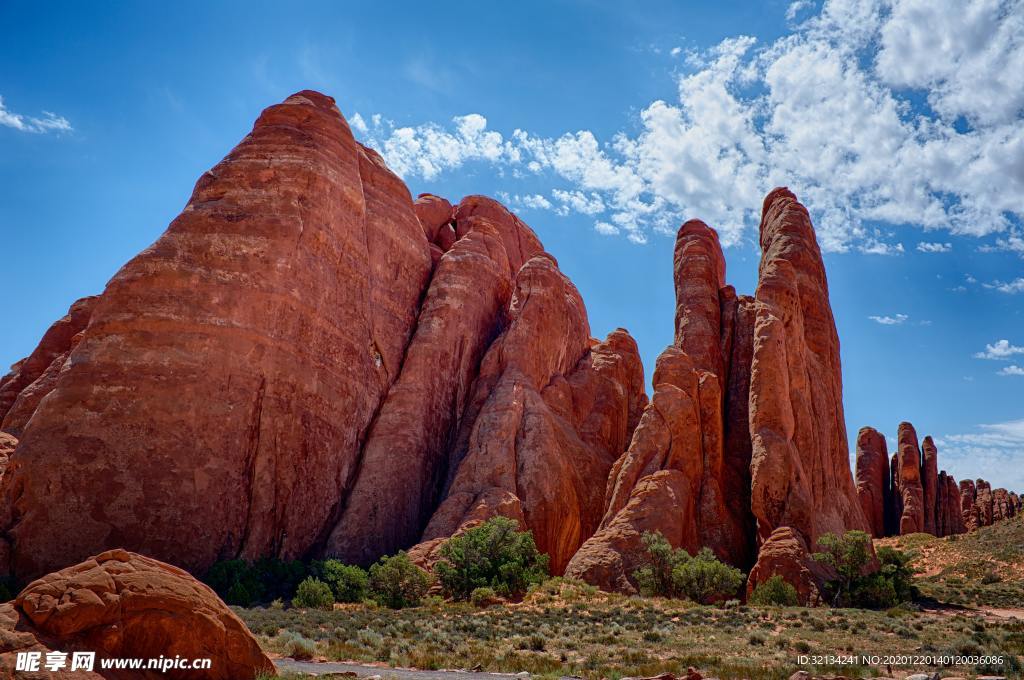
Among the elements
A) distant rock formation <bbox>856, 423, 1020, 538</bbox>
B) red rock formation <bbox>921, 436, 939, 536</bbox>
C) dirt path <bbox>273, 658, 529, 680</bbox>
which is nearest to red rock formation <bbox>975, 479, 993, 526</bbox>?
distant rock formation <bbox>856, 423, 1020, 538</bbox>

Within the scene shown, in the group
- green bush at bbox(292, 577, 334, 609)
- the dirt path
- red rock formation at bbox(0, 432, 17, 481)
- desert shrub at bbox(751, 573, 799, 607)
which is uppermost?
red rock formation at bbox(0, 432, 17, 481)

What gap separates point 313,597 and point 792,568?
1883cm

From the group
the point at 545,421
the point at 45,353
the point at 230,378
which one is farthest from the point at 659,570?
the point at 45,353

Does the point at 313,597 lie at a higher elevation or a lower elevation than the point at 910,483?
lower

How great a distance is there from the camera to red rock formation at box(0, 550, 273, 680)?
953cm

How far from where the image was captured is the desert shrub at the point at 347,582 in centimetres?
3033

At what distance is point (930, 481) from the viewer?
242 feet

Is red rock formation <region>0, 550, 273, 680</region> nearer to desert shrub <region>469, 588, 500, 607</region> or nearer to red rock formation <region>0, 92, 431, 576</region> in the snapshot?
desert shrub <region>469, 588, 500, 607</region>

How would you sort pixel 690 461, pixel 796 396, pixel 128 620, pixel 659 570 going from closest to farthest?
pixel 128 620 → pixel 659 570 → pixel 690 461 → pixel 796 396

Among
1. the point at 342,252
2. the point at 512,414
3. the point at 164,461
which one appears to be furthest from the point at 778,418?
the point at 164,461

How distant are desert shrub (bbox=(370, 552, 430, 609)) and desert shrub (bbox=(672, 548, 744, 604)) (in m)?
10.3

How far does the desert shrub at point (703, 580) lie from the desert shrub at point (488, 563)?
5946 millimetres

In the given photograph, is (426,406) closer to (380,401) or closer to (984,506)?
(380,401)

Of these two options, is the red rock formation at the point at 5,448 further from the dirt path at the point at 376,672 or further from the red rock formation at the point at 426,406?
the dirt path at the point at 376,672
